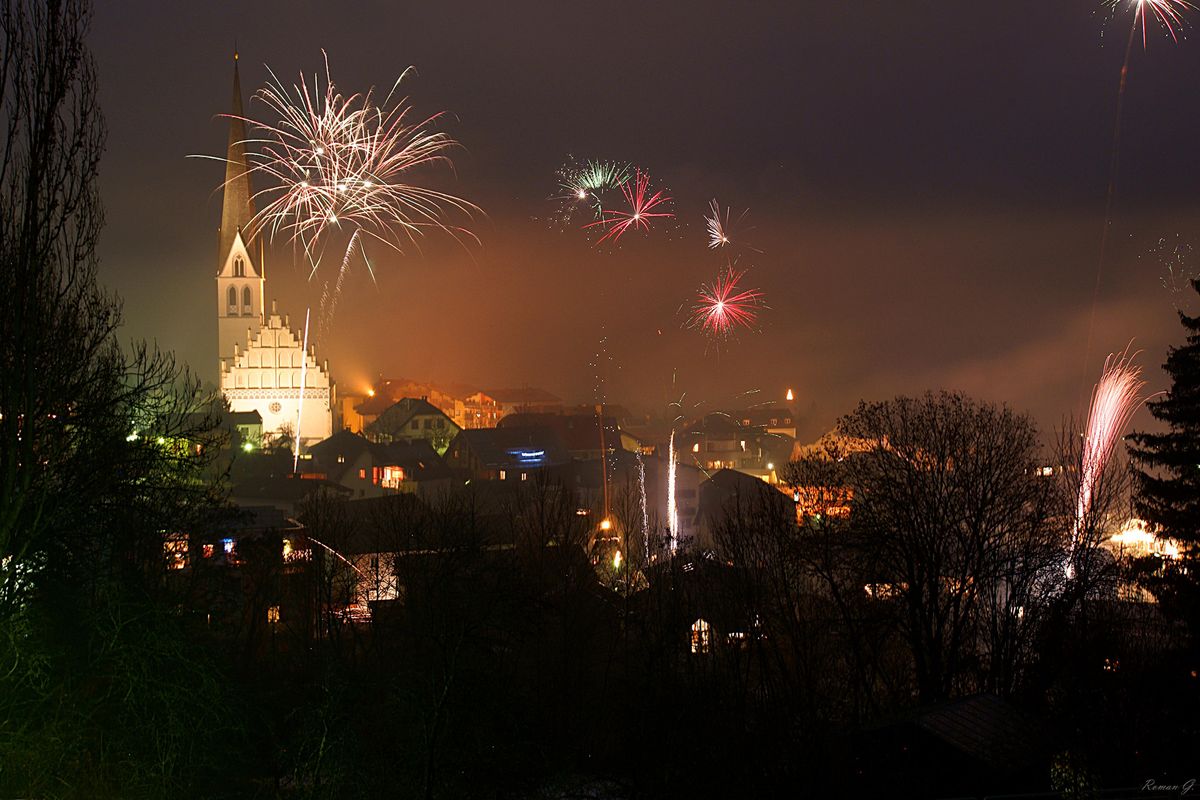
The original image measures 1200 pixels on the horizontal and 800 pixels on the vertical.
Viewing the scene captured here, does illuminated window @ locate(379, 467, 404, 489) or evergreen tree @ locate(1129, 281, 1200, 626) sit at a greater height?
illuminated window @ locate(379, 467, 404, 489)

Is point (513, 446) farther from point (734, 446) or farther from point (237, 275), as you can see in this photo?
point (237, 275)

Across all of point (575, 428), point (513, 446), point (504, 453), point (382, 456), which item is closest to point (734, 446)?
point (575, 428)

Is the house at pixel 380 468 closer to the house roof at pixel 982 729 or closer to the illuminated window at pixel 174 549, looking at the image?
the illuminated window at pixel 174 549

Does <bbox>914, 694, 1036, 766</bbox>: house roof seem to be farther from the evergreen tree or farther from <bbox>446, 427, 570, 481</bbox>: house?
<bbox>446, 427, 570, 481</bbox>: house

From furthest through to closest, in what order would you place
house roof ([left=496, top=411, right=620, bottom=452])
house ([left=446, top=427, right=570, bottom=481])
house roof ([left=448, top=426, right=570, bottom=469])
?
house roof ([left=496, top=411, right=620, bottom=452]), house roof ([left=448, top=426, right=570, bottom=469]), house ([left=446, top=427, right=570, bottom=481])

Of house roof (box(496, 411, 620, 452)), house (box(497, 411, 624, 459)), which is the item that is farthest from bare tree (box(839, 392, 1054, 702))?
house roof (box(496, 411, 620, 452))

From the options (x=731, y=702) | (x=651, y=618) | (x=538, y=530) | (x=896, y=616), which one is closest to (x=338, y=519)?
(x=538, y=530)

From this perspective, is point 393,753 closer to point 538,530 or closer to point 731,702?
point 731,702

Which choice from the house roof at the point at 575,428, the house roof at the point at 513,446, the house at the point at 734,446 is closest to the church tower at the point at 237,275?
the house roof at the point at 575,428
